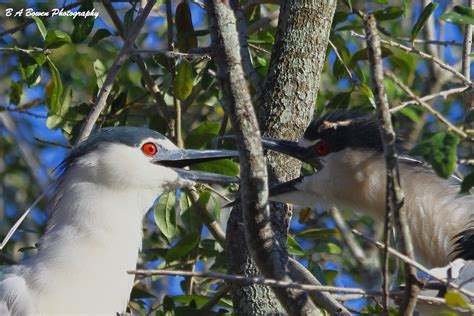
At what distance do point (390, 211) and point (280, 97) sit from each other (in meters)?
1.19

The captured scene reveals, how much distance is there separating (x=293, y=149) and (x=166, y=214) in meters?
0.76

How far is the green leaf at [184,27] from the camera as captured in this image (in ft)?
13.1

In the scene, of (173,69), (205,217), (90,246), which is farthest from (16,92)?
(90,246)

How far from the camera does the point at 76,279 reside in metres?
3.32

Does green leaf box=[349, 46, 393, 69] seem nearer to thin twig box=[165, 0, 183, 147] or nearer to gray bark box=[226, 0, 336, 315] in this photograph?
gray bark box=[226, 0, 336, 315]

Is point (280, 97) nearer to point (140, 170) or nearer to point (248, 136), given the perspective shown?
point (140, 170)

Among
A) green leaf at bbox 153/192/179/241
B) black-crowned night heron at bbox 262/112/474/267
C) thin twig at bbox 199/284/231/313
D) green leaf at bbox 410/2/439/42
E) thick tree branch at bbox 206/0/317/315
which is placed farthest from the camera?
green leaf at bbox 153/192/179/241

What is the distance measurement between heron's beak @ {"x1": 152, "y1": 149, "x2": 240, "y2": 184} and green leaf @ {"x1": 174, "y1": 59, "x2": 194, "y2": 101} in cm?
23

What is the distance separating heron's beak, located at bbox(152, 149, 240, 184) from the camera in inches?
142

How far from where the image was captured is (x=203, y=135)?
4.06 metres

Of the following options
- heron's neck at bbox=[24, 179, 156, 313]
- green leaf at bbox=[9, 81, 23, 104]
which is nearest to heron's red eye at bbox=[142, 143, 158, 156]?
heron's neck at bbox=[24, 179, 156, 313]

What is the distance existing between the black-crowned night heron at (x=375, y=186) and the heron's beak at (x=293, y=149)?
13 mm

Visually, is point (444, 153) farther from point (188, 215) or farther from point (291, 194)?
point (188, 215)

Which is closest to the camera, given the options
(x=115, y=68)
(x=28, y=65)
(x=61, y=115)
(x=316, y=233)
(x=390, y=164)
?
(x=390, y=164)
